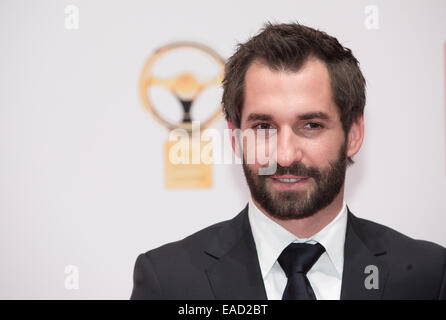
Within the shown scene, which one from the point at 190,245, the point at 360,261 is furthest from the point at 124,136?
the point at 360,261

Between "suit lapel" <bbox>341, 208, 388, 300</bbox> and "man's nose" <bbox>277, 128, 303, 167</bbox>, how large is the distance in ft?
1.14

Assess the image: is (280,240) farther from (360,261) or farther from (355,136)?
(355,136)

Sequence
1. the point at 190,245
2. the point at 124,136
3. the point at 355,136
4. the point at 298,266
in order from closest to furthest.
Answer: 1. the point at 298,266
2. the point at 190,245
3. the point at 355,136
4. the point at 124,136

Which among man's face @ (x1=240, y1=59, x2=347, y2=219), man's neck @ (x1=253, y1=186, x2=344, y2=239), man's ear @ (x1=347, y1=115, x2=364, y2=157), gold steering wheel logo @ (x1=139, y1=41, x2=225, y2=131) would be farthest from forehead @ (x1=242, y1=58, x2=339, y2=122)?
gold steering wheel logo @ (x1=139, y1=41, x2=225, y2=131)

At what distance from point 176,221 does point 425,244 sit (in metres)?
1.04

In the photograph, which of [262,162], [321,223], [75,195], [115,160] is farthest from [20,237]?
[321,223]

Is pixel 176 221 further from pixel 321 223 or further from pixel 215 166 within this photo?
pixel 321 223

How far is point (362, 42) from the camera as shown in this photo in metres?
2.12

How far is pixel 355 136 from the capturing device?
181 cm

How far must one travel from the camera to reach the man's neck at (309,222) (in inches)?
65.1

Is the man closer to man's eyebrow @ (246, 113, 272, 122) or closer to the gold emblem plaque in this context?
man's eyebrow @ (246, 113, 272, 122)

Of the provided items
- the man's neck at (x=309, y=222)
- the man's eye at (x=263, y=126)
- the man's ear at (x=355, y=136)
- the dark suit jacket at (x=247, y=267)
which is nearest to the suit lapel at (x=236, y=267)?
the dark suit jacket at (x=247, y=267)

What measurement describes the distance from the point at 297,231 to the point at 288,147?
0.32 meters

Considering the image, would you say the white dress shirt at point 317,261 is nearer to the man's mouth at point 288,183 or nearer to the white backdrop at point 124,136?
the man's mouth at point 288,183
